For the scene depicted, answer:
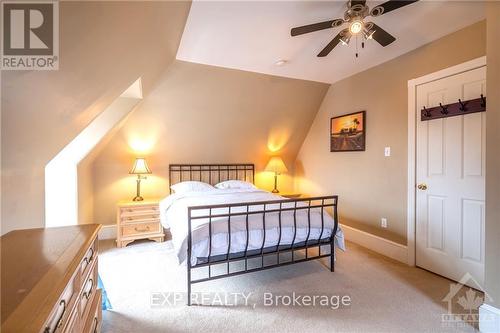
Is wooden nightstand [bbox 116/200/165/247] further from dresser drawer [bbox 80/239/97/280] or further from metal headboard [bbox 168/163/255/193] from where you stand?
dresser drawer [bbox 80/239/97/280]

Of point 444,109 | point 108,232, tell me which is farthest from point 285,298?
point 108,232

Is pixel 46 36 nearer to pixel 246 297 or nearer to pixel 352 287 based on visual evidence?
pixel 246 297

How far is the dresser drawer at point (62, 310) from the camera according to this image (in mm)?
689

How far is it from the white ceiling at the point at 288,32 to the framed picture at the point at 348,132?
728mm

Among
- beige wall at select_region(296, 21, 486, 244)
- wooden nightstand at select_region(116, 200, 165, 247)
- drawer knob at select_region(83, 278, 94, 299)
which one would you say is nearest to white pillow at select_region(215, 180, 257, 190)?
wooden nightstand at select_region(116, 200, 165, 247)

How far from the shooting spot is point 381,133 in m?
3.20

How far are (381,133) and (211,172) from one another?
2.81 meters

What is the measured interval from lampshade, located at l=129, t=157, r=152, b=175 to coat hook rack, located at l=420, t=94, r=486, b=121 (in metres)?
3.73

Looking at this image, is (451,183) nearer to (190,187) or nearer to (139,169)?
(190,187)

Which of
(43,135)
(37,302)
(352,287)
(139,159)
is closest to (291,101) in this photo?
(139,159)

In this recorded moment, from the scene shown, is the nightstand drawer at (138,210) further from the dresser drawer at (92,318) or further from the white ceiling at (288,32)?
the white ceiling at (288,32)

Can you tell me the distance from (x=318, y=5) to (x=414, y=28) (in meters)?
1.18

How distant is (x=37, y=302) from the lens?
64 centimetres

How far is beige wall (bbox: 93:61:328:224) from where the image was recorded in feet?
11.1
